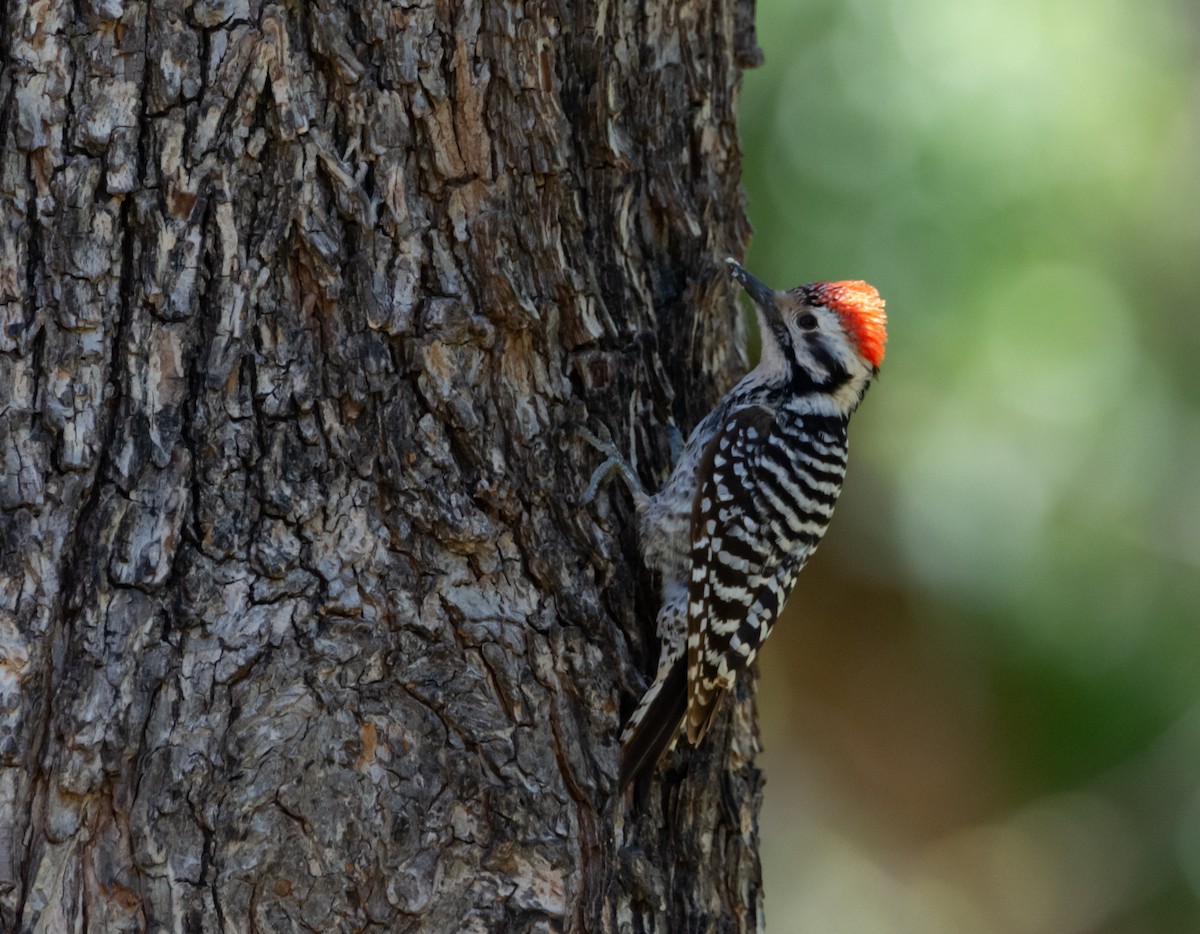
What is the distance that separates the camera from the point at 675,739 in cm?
304

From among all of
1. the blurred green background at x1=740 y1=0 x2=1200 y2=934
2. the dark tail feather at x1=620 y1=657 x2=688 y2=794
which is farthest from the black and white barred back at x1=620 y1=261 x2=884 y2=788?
the blurred green background at x1=740 y1=0 x2=1200 y2=934

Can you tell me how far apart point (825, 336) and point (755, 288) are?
433 millimetres

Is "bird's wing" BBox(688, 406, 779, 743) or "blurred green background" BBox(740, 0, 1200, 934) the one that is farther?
"blurred green background" BBox(740, 0, 1200, 934)

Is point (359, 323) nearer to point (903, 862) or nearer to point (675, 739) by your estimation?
point (675, 739)

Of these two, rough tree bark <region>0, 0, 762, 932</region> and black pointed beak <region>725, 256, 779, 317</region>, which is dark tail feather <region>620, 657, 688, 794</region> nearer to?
rough tree bark <region>0, 0, 762, 932</region>

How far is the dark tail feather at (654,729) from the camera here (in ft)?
9.59

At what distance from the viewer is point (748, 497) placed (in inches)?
150

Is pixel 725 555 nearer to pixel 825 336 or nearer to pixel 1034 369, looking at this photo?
pixel 825 336

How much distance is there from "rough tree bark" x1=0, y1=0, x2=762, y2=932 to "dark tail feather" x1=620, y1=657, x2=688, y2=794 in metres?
0.06

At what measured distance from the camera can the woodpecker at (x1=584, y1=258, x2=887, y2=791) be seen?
315 centimetres

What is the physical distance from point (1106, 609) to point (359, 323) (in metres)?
4.52

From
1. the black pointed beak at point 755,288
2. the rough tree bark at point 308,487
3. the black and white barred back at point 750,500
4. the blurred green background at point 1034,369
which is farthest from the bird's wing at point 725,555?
the blurred green background at point 1034,369

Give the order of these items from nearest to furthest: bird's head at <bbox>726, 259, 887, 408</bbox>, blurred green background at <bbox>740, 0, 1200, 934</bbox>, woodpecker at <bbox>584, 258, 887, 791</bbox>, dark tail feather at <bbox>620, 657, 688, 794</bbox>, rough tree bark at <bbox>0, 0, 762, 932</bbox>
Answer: rough tree bark at <bbox>0, 0, 762, 932</bbox> → dark tail feather at <bbox>620, 657, 688, 794</bbox> → woodpecker at <bbox>584, 258, 887, 791</bbox> → bird's head at <bbox>726, 259, 887, 408</bbox> → blurred green background at <bbox>740, 0, 1200, 934</bbox>

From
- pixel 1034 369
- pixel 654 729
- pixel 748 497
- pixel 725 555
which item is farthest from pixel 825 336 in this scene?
pixel 1034 369
